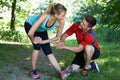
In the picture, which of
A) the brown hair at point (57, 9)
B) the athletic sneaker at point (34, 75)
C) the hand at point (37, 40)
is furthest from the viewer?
the athletic sneaker at point (34, 75)

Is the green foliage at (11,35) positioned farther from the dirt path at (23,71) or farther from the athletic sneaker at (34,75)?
the athletic sneaker at (34,75)

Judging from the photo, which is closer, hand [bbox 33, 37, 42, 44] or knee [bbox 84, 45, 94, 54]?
hand [bbox 33, 37, 42, 44]

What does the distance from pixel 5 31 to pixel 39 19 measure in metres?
13.4

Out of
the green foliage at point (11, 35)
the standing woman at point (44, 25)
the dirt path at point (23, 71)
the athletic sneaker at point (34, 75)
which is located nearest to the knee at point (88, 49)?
the standing woman at point (44, 25)

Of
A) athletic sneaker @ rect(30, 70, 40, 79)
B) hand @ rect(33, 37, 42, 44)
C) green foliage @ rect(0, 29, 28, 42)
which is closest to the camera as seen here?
hand @ rect(33, 37, 42, 44)

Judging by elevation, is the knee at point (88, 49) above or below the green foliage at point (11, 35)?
above

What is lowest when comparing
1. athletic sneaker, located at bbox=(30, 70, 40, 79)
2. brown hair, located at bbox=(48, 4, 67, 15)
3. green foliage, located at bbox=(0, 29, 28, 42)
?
green foliage, located at bbox=(0, 29, 28, 42)

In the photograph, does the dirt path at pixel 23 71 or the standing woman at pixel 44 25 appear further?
the dirt path at pixel 23 71

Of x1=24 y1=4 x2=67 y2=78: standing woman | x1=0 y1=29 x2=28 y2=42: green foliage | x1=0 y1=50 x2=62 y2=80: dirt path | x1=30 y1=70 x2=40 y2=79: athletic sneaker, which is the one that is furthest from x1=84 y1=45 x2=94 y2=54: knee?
x1=0 y1=29 x2=28 y2=42: green foliage

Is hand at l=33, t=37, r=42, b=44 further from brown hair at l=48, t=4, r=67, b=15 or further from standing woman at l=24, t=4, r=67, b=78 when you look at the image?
brown hair at l=48, t=4, r=67, b=15

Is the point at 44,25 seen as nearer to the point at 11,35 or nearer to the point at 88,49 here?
the point at 88,49

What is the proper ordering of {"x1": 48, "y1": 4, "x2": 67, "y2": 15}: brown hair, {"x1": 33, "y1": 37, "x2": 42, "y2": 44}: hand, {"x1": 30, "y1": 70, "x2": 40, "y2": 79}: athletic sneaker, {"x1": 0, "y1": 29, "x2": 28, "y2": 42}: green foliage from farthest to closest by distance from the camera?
1. {"x1": 0, "y1": 29, "x2": 28, "y2": 42}: green foliage
2. {"x1": 30, "y1": 70, "x2": 40, "y2": 79}: athletic sneaker
3. {"x1": 33, "y1": 37, "x2": 42, "y2": 44}: hand
4. {"x1": 48, "y1": 4, "x2": 67, "y2": 15}: brown hair

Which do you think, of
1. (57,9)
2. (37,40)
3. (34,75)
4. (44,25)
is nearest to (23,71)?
(34,75)

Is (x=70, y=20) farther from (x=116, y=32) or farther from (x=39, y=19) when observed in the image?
(x=39, y=19)
